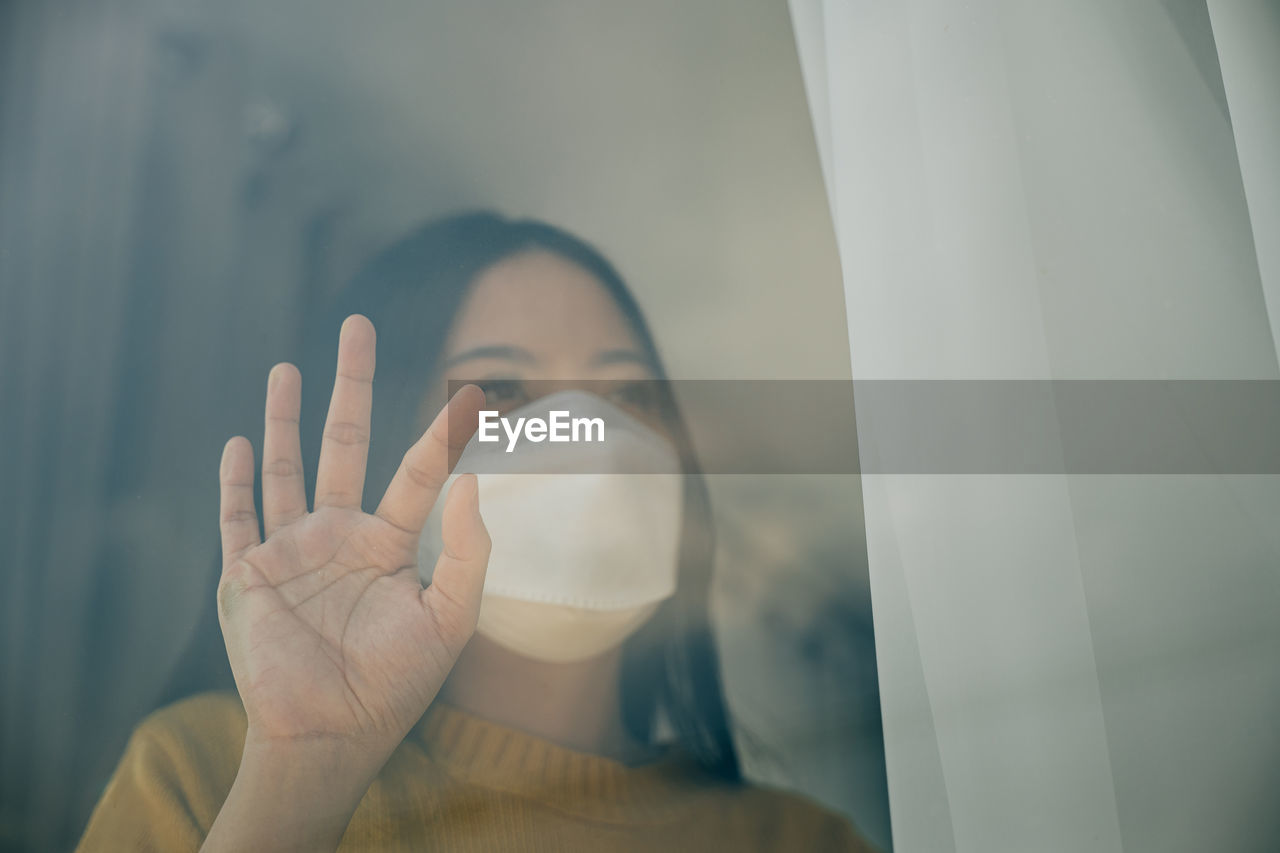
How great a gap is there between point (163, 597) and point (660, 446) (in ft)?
1.60

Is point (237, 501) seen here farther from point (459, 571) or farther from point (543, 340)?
point (543, 340)

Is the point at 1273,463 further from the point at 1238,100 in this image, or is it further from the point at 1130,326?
the point at 1238,100

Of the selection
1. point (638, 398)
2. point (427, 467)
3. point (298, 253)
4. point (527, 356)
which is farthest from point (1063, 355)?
point (298, 253)

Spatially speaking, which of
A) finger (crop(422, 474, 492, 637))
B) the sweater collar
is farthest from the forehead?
the sweater collar

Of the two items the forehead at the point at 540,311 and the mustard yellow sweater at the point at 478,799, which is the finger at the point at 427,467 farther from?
the mustard yellow sweater at the point at 478,799

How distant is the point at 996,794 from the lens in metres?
Result: 0.69

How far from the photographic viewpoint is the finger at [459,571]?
0.66m

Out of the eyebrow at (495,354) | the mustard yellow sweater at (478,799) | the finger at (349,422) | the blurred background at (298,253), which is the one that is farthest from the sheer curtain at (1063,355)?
the finger at (349,422)

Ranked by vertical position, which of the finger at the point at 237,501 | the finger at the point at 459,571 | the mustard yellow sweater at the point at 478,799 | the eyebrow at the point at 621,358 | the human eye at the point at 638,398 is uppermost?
the eyebrow at the point at 621,358

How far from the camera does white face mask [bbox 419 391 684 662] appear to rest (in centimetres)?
68

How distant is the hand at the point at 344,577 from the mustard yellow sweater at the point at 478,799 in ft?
0.14

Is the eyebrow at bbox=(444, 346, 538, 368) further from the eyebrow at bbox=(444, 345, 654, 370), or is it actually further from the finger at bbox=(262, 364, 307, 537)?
the finger at bbox=(262, 364, 307, 537)

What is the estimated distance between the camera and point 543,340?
2.38 ft

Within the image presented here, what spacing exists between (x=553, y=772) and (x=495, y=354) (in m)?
0.40
